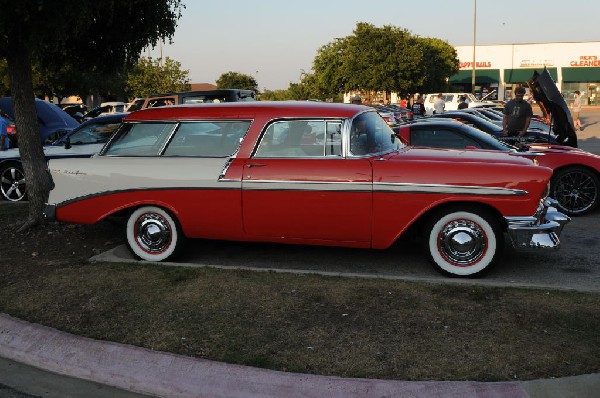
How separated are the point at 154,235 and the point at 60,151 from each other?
449 cm

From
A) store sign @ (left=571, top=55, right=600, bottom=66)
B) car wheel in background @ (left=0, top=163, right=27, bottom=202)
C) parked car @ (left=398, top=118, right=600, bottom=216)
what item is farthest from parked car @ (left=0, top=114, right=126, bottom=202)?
store sign @ (left=571, top=55, right=600, bottom=66)

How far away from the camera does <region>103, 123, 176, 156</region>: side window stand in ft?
20.0

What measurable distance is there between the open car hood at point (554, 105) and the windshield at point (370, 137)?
3881 mm

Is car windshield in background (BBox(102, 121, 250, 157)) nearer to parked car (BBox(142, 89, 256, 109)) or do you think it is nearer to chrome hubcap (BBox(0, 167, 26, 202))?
chrome hubcap (BBox(0, 167, 26, 202))

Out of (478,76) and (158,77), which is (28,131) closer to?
(158,77)

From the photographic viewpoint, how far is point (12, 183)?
32.8 ft

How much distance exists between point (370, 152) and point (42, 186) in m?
4.44

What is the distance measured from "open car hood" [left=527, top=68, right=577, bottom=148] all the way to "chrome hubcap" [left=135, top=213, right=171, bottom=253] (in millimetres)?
5981

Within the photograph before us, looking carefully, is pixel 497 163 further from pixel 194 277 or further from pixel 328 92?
pixel 328 92

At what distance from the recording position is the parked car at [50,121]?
12184mm

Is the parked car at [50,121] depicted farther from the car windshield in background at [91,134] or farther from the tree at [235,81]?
the tree at [235,81]

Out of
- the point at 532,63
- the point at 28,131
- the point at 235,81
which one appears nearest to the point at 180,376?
the point at 28,131

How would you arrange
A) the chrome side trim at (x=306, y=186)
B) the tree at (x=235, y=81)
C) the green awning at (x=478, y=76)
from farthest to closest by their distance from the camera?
1. the tree at (x=235, y=81)
2. the green awning at (x=478, y=76)
3. the chrome side trim at (x=306, y=186)

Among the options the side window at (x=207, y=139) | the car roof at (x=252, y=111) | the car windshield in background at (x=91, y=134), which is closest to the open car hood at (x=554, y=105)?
the car roof at (x=252, y=111)
